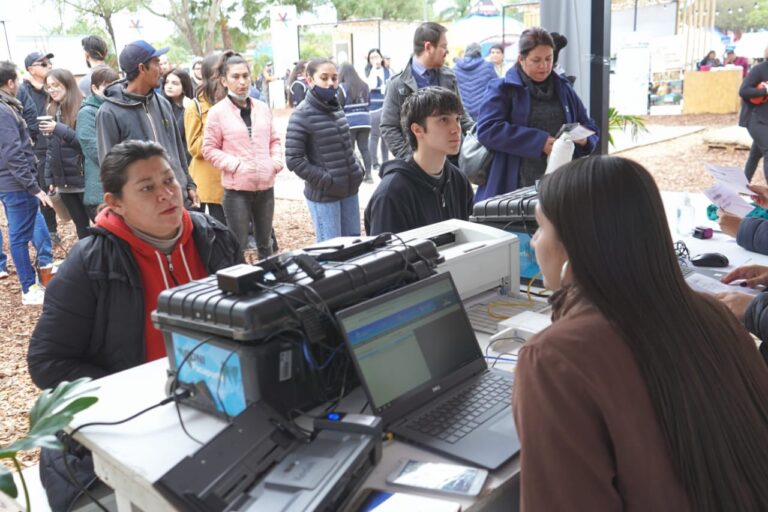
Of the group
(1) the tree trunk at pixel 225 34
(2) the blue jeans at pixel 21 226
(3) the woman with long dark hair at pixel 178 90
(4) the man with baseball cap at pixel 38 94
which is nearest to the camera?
(2) the blue jeans at pixel 21 226

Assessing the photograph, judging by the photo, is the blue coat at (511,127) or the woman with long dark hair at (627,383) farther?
the blue coat at (511,127)

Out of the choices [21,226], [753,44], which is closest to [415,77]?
[21,226]

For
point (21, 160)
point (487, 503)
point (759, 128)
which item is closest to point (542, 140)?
point (487, 503)

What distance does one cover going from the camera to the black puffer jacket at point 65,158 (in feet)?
18.1

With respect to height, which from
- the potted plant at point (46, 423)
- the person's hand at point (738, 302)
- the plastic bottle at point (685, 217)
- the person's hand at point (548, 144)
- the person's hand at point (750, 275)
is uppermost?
the person's hand at point (548, 144)

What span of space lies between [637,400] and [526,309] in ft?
3.80

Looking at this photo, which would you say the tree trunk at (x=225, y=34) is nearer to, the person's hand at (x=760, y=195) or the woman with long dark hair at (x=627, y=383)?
the person's hand at (x=760, y=195)

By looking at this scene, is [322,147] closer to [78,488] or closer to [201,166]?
[201,166]

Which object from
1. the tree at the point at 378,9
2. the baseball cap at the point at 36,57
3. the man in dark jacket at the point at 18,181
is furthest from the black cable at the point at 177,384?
the tree at the point at 378,9

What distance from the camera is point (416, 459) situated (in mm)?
1448

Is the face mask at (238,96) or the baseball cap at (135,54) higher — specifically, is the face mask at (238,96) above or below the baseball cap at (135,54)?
below

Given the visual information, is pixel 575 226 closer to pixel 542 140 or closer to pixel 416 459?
pixel 416 459

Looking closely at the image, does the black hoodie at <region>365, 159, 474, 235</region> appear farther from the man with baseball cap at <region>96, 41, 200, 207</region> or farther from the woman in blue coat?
the man with baseball cap at <region>96, 41, 200, 207</region>

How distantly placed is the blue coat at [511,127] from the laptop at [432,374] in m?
2.28
